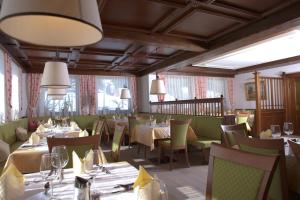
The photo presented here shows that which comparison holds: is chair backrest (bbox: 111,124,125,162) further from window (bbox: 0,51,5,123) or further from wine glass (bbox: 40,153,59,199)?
window (bbox: 0,51,5,123)

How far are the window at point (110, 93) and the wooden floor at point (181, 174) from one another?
11.5 feet

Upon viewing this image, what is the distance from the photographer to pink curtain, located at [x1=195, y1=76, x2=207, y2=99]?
939cm

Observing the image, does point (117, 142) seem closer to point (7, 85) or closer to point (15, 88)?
point (7, 85)

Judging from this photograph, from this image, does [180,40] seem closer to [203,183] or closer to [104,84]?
[203,183]

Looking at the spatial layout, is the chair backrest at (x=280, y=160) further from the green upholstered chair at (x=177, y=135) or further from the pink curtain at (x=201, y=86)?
the pink curtain at (x=201, y=86)

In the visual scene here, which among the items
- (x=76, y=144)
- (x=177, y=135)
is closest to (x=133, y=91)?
(x=177, y=135)

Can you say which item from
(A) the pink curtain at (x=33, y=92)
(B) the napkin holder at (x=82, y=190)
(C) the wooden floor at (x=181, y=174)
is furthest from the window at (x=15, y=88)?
(B) the napkin holder at (x=82, y=190)

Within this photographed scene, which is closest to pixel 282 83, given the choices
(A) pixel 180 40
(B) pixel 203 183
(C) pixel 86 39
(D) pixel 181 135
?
(A) pixel 180 40

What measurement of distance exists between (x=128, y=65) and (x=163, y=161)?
420 cm

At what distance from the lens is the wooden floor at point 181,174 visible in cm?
311

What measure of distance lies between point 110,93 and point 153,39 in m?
4.74

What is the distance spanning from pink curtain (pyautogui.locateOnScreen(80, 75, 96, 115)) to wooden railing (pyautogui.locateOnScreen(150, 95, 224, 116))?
2678 mm

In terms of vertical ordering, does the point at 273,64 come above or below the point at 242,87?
above

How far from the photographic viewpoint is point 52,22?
4.13 feet
